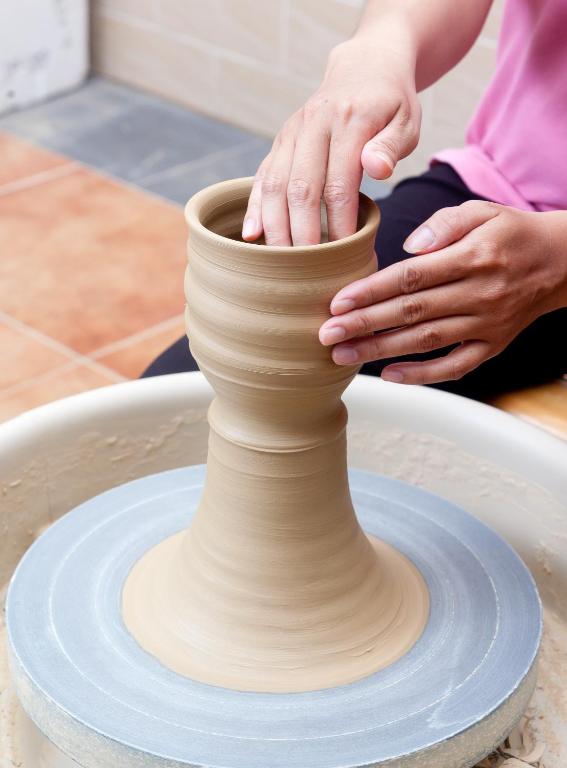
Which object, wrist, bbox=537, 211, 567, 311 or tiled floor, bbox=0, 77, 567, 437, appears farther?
tiled floor, bbox=0, 77, 567, 437

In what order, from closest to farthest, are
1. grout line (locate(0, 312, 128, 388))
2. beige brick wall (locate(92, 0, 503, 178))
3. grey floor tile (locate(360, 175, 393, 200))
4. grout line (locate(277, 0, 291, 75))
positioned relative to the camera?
grout line (locate(0, 312, 128, 388)), beige brick wall (locate(92, 0, 503, 178)), grey floor tile (locate(360, 175, 393, 200)), grout line (locate(277, 0, 291, 75))

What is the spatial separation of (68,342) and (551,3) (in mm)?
1271

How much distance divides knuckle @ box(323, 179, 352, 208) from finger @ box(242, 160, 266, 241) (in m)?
0.06

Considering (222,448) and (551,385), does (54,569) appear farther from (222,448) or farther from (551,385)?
(551,385)

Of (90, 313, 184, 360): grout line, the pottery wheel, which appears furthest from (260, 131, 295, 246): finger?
(90, 313, 184, 360): grout line

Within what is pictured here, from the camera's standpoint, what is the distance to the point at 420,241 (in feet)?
2.97

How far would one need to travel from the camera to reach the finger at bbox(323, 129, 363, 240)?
0.93 meters

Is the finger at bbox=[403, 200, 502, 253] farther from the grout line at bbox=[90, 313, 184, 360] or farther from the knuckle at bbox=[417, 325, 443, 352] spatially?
the grout line at bbox=[90, 313, 184, 360]

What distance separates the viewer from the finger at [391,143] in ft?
3.10

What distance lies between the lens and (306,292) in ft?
2.81

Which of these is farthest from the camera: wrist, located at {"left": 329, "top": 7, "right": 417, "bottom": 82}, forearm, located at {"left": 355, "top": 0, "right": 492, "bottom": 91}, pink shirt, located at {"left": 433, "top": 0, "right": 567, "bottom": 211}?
pink shirt, located at {"left": 433, "top": 0, "right": 567, "bottom": 211}

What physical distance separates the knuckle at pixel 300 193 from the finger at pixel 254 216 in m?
0.03

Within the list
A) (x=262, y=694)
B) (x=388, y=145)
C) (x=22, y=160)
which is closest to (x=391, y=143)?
(x=388, y=145)

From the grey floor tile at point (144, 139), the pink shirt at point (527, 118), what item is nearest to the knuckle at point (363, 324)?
the pink shirt at point (527, 118)
